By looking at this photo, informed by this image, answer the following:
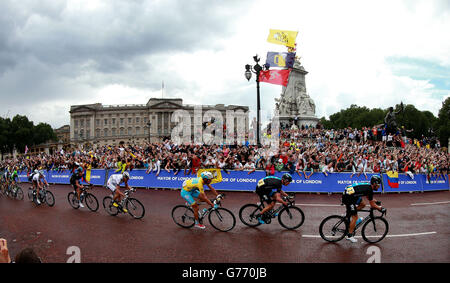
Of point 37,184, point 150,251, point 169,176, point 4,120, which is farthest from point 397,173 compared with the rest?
point 4,120

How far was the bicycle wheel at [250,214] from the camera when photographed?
27.6ft

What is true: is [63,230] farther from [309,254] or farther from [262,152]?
[262,152]

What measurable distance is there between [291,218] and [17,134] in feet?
352

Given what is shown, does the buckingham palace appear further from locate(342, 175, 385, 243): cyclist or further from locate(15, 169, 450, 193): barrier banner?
locate(342, 175, 385, 243): cyclist

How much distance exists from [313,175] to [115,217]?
979 cm

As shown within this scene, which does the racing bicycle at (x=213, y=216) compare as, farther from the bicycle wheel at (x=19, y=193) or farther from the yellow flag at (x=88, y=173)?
the yellow flag at (x=88, y=173)

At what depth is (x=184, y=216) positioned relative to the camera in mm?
8578

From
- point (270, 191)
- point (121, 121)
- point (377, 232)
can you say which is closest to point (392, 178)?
point (377, 232)

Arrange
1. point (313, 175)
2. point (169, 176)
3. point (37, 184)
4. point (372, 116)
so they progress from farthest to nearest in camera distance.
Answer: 1. point (372, 116)
2. point (169, 176)
3. point (313, 175)
4. point (37, 184)

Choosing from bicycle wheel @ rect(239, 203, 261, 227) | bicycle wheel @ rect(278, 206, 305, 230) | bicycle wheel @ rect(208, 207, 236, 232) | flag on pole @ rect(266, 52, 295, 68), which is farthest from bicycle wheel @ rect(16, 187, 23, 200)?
flag on pole @ rect(266, 52, 295, 68)

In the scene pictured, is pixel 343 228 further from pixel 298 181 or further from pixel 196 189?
pixel 298 181

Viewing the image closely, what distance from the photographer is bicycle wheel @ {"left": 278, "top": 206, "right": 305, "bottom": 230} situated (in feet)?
27.2

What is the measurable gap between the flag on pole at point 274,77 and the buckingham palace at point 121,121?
103 metres

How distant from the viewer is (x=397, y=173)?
14844 mm
